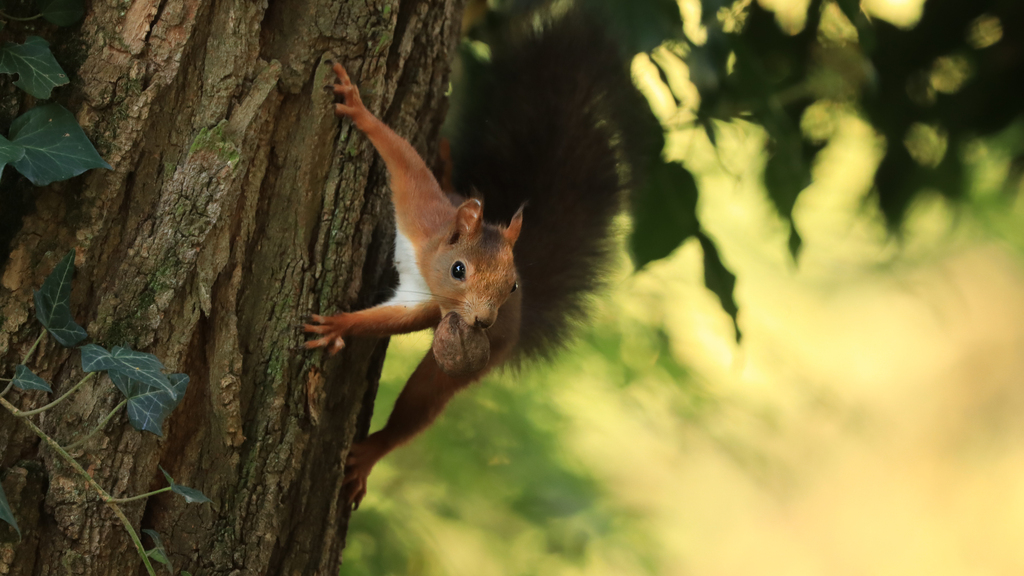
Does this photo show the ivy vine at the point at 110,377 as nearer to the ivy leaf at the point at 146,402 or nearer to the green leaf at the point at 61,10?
the ivy leaf at the point at 146,402

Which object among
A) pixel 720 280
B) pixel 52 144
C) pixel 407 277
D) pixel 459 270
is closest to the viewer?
pixel 52 144

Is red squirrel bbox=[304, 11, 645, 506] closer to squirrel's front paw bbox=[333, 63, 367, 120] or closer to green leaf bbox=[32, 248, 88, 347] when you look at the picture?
squirrel's front paw bbox=[333, 63, 367, 120]

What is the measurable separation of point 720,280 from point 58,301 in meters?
1.27

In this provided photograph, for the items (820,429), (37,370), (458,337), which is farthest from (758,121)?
(820,429)

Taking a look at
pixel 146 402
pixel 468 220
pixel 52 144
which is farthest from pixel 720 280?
pixel 52 144

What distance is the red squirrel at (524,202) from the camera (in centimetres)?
159

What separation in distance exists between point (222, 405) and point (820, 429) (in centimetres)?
479

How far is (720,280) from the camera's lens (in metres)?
1.77

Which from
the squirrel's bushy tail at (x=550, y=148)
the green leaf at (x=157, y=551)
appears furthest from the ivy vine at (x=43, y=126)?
the squirrel's bushy tail at (x=550, y=148)

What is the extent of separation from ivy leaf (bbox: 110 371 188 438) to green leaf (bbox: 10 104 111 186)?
27cm

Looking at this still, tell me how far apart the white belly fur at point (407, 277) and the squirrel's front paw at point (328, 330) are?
9.0 inches

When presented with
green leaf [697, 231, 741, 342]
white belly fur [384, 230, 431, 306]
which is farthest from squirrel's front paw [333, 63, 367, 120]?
green leaf [697, 231, 741, 342]

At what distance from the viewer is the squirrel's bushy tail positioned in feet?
6.15

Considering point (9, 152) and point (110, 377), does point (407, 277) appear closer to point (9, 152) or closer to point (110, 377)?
point (110, 377)
